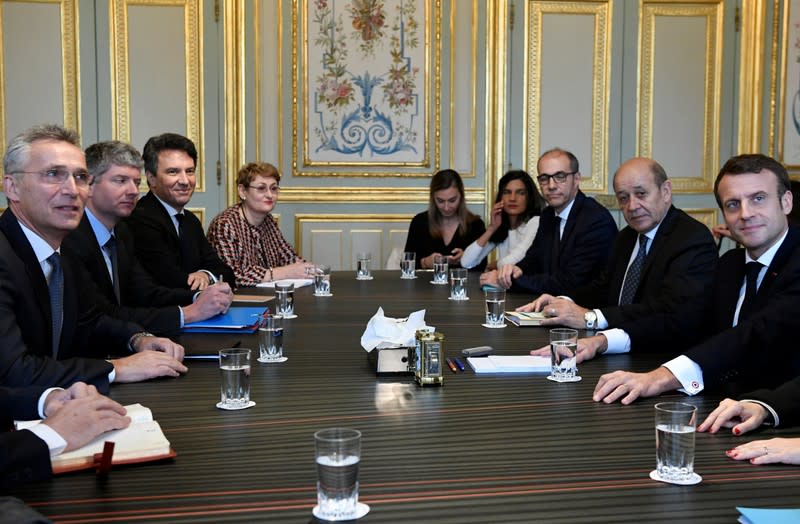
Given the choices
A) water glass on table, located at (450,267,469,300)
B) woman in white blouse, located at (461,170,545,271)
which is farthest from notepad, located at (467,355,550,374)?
woman in white blouse, located at (461,170,545,271)

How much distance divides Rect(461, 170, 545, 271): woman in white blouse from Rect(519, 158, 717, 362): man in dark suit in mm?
1824

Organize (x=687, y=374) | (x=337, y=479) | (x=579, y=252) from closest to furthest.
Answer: (x=337, y=479)
(x=687, y=374)
(x=579, y=252)

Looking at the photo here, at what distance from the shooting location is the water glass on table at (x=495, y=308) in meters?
3.04

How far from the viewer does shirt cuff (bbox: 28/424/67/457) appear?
1481mm

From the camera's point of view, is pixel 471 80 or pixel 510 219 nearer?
pixel 510 219

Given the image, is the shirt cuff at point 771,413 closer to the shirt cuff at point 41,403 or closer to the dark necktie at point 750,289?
the dark necktie at point 750,289

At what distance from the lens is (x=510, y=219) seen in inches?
223

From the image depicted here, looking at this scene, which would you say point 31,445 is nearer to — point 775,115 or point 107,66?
point 107,66

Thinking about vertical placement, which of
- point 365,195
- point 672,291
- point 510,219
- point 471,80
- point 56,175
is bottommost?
point 672,291

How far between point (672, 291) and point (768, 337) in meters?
0.71

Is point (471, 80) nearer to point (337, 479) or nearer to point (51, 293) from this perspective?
point (51, 293)

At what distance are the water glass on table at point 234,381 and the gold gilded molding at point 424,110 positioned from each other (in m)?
4.79

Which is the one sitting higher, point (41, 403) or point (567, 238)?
point (567, 238)

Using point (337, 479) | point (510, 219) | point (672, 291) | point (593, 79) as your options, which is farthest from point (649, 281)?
point (593, 79)
